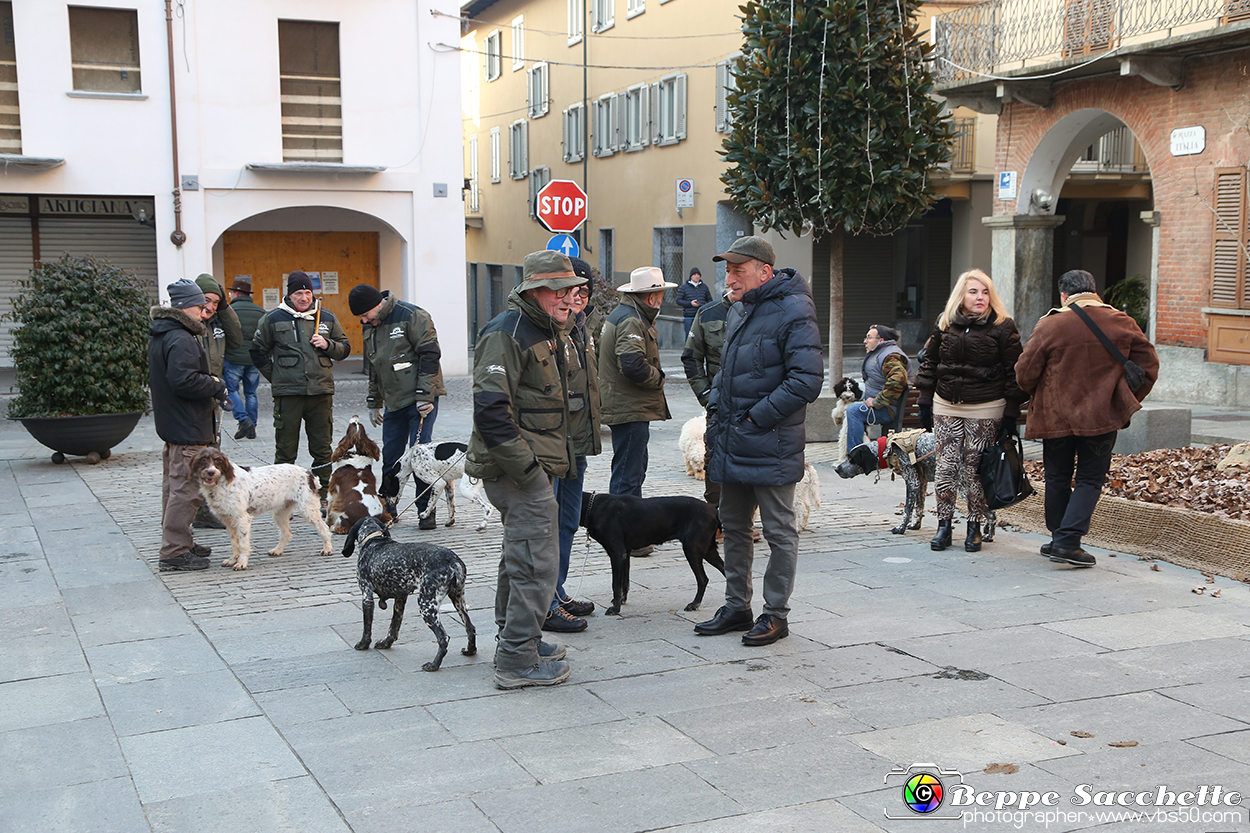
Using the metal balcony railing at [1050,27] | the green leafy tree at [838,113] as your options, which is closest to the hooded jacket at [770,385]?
the green leafy tree at [838,113]

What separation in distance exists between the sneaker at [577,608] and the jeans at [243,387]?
872 centimetres

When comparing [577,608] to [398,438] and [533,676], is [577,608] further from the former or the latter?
[398,438]

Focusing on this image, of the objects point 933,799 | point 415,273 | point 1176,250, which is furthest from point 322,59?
point 933,799

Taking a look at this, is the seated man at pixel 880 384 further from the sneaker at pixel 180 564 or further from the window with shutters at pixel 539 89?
the window with shutters at pixel 539 89

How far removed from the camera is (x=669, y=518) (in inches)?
248

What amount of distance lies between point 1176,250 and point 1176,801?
13.7m

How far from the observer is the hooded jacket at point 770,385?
5535mm

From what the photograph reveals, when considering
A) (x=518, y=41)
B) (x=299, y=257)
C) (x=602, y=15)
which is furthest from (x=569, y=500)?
(x=518, y=41)

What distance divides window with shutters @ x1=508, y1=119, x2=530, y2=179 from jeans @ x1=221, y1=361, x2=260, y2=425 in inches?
957

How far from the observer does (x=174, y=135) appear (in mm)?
19047

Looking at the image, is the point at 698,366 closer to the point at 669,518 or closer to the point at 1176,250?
the point at 669,518

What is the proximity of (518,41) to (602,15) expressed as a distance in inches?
286

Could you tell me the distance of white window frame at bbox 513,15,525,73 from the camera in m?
37.9

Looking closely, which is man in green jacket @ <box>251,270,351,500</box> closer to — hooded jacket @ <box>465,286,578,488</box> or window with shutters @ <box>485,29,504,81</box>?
hooded jacket @ <box>465,286,578,488</box>
